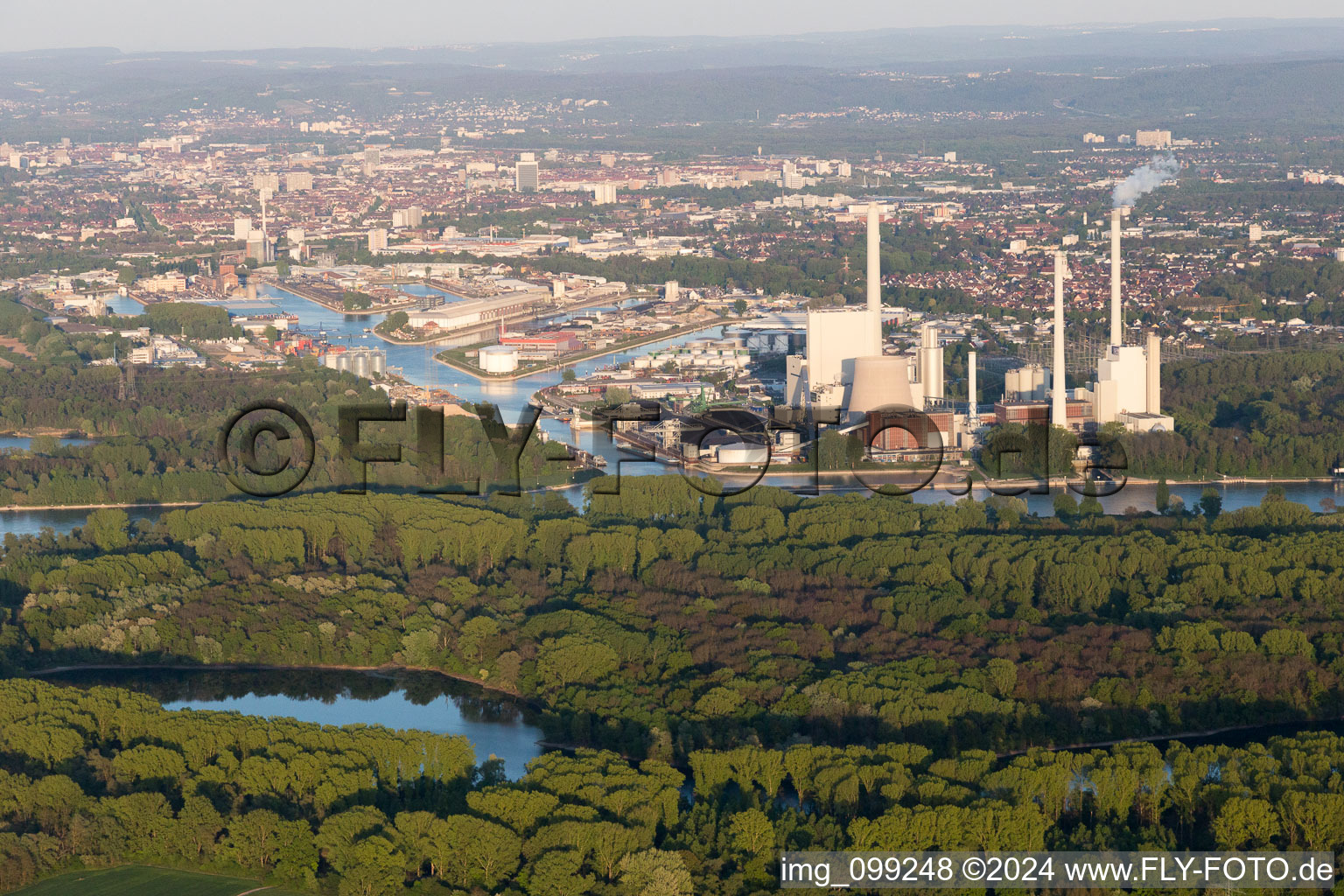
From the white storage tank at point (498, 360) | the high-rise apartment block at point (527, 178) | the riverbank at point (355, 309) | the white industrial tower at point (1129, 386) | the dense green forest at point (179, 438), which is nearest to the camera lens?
the dense green forest at point (179, 438)

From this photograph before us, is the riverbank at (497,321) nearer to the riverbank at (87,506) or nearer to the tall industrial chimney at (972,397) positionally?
the tall industrial chimney at (972,397)

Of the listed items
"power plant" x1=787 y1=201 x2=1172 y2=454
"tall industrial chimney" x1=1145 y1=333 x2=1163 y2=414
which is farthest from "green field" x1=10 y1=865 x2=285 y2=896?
"tall industrial chimney" x1=1145 y1=333 x2=1163 y2=414

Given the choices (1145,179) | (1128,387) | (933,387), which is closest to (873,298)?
(933,387)

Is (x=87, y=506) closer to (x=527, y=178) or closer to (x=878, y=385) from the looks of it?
(x=878, y=385)

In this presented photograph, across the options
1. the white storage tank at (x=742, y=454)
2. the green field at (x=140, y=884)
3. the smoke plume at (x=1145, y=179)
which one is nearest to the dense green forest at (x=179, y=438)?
the white storage tank at (x=742, y=454)

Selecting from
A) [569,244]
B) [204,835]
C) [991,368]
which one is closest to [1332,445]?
[991,368]
